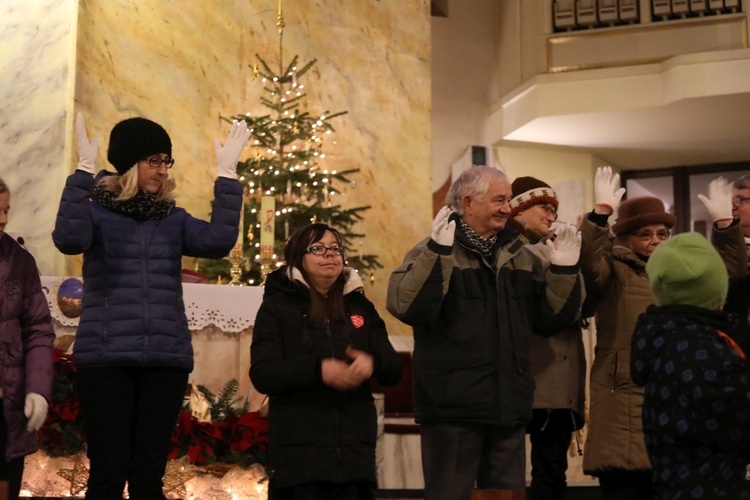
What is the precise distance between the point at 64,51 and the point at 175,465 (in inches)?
A: 178

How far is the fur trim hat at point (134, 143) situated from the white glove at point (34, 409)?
0.90m

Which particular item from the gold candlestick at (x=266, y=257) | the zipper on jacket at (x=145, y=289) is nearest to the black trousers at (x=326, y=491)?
the zipper on jacket at (x=145, y=289)

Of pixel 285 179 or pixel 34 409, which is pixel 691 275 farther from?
pixel 285 179

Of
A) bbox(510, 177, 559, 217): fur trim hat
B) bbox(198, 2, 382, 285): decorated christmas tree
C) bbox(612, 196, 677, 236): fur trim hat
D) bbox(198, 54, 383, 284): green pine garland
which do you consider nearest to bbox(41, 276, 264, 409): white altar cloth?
bbox(198, 2, 382, 285): decorated christmas tree

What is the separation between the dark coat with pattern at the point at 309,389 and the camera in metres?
3.86

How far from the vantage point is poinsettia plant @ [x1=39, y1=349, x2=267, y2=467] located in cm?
550

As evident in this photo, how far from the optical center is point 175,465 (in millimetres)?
5559

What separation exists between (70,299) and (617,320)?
11.3 feet

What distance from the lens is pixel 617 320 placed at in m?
4.53

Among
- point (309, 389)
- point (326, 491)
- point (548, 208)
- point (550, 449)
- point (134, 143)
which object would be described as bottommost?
point (326, 491)

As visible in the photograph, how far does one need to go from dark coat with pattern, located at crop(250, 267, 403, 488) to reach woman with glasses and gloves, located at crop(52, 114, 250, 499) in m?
0.32

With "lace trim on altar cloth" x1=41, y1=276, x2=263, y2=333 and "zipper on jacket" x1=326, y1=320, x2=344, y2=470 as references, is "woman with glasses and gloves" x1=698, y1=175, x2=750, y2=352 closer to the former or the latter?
"zipper on jacket" x1=326, y1=320, x2=344, y2=470

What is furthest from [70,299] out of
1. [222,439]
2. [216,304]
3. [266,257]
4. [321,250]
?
[321,250]

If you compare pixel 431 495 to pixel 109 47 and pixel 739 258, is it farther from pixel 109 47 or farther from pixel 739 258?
pixel 109 47
